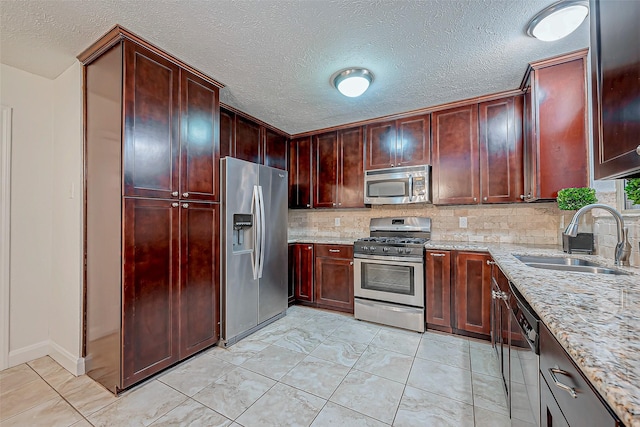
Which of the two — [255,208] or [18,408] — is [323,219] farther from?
[18,408]

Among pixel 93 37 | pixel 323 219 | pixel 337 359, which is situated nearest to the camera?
pixel 93 37

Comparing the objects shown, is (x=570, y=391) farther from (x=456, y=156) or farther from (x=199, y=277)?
(x=456, y=156)

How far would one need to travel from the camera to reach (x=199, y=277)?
7.54 feet

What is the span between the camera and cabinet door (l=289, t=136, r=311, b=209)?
391 centimetres

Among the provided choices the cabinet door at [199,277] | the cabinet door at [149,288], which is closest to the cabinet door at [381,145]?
the cabinet door at [199,277]

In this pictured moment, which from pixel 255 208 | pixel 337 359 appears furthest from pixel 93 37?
pixel 337 359

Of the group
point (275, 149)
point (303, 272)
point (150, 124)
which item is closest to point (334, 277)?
point (303, 272)

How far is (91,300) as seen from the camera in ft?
6.64

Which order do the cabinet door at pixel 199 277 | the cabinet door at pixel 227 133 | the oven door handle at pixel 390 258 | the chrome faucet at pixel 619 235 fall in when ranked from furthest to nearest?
the cabinet door at pixel 227 133 → the oven door handle at pixel 390 258 → the cabinet door at pixel 199 277 → the chrome faucet at pixel 619 235

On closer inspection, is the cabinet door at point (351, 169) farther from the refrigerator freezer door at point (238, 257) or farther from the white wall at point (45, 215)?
the white wall at point (45, 215)

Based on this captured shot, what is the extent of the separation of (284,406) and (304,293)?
187 centimetres

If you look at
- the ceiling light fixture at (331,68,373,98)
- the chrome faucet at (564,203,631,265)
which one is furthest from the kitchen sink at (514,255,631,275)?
the ceiling light fixture at (331,68,373,98)

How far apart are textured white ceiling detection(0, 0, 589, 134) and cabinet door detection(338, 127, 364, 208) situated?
0.90 m

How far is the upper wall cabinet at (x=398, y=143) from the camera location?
10.3 ft
